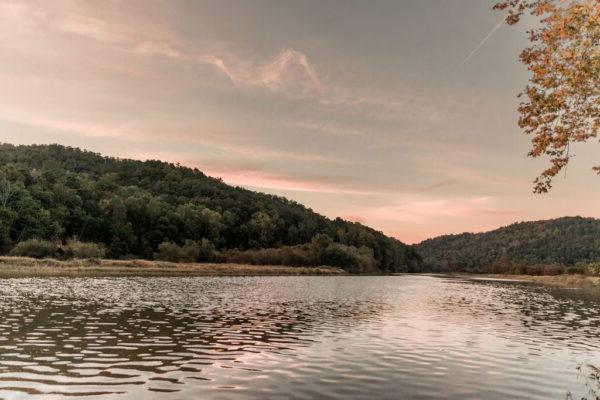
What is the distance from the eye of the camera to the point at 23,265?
108000 millimetres

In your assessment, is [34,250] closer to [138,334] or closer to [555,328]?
[138,334]

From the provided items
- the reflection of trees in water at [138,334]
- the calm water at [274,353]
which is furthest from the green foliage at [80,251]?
the calm water at [274,353]

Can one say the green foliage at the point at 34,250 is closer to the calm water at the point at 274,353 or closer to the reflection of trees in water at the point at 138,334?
the reflection of trees in water at the point at 138,334

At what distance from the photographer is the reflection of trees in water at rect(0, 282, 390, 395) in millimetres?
20984

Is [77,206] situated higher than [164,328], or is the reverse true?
[77,206]

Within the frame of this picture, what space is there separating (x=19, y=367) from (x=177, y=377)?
6395 mm

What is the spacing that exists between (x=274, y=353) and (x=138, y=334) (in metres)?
9.09

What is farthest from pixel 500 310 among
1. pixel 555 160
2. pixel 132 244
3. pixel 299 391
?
pixel 132 244

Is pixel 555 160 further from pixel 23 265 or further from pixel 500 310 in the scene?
pixel 23 265

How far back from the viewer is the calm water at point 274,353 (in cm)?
1909

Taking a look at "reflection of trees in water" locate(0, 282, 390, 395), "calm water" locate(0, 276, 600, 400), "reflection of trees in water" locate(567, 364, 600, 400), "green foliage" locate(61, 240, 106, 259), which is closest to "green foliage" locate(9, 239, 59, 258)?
"green foliage" locate(61, 240, 106, 259)

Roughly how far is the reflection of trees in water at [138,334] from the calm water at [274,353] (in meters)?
0.08

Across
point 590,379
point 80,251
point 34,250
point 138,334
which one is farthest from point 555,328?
point 80,251

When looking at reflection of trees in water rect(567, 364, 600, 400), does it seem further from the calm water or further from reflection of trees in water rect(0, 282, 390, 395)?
reflection of trees in water rect(0, 282, 390, 395)
